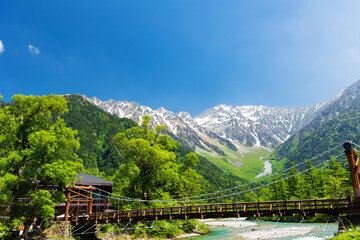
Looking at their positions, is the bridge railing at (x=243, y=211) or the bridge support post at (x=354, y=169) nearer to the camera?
the bridge support post at (x=354, y=169)

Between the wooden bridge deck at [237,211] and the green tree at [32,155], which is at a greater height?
the green tree at [32,155]

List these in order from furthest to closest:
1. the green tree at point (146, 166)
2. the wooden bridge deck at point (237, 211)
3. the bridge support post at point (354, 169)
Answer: the green tree at point (146, 166)
the wooden bridge deck at point (237, 211)
the bridge support post at point (354, 169)

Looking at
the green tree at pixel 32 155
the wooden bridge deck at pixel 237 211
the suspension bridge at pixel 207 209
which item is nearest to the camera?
the suspension bridge at pixel 207 209

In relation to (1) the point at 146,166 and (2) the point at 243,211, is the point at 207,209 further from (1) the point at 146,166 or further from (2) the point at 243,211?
(1) the point at 146,166

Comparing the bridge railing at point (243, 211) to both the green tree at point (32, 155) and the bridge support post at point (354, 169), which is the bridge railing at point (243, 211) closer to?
the bridge support post at point (354, 169)

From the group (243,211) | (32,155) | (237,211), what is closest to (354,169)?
(243,211)

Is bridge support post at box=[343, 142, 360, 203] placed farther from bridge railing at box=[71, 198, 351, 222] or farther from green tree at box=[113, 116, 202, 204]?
green tree at box=[113, 116, 202, 204]

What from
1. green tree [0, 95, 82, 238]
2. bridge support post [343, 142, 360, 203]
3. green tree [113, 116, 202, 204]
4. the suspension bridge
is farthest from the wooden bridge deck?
green tree [0, 95, 82, 238]

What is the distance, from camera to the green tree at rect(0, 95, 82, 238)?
1836 cm

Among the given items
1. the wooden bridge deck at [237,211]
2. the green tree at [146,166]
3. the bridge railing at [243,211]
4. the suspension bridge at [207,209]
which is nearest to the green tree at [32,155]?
the suspension bridge at [207,209]

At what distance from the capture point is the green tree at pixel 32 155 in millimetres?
18359

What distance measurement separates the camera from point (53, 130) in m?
20.2

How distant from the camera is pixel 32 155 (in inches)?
739

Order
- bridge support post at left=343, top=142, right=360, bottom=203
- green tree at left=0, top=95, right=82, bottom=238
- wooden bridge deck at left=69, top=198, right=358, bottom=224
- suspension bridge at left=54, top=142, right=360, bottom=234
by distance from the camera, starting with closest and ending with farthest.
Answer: bridge support post at left=343, top=142, right=360, bottom=203, suspension bridge at left=54, top=142, right=360, bottom=234, green tree at left=0, top=95, right=82, bottom=238, wooden bridge deck at left=69, top=198, right=358, bottom=224
